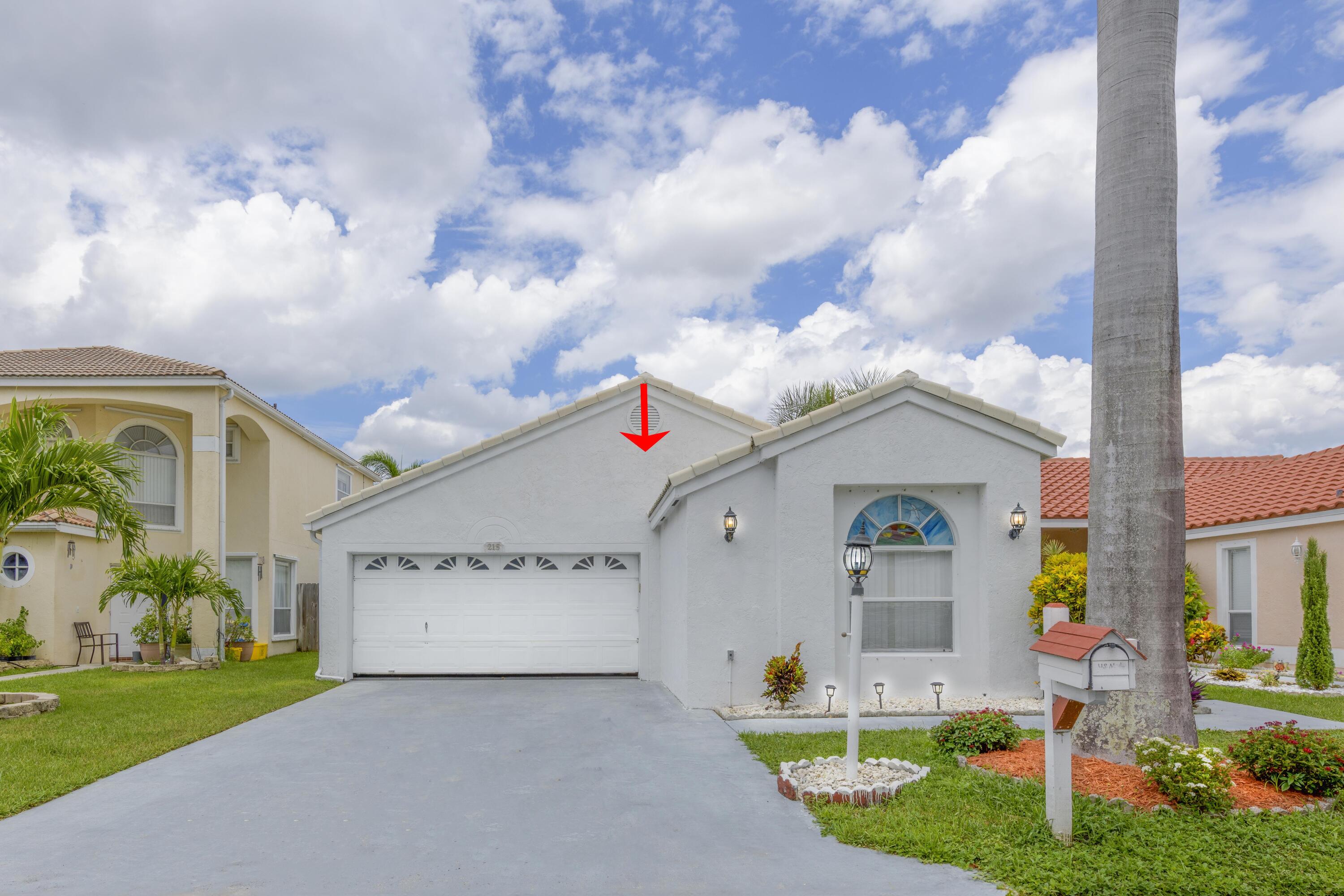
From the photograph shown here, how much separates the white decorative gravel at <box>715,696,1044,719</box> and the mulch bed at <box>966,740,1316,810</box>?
10.1 ft

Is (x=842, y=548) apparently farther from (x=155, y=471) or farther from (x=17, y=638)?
(x=155, y=471)

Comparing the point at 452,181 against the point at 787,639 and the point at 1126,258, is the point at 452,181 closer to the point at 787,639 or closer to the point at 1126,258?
the point at 787,639

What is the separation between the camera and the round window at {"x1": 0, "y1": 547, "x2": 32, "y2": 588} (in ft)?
57.3

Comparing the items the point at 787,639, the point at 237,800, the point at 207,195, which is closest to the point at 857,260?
the point at 787,639

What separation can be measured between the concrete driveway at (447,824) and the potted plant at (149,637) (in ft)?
31.0

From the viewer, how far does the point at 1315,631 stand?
518 inches

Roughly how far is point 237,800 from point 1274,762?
788 cm

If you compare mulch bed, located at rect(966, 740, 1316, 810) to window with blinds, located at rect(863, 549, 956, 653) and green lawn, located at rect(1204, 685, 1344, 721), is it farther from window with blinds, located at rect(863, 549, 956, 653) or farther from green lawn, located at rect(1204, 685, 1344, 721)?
green lawn, located at rect(1204, 685, 1344, 721)

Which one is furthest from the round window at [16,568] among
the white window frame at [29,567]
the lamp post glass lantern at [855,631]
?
the lamp post glass lantern at [855,631]

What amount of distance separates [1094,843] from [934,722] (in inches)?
179

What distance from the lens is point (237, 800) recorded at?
690 cm

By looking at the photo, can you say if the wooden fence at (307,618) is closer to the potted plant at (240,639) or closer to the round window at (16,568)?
the potted plant at (240,639)

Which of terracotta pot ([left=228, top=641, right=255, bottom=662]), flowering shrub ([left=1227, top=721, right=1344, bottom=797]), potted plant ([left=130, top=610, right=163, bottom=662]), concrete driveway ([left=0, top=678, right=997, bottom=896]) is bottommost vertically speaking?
terracotta pot ([left=228, top=641, right=255, bottom=662])

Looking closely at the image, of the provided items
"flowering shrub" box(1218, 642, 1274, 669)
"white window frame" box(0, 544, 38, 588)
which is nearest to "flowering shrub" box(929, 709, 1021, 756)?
"flowering shrub" box(1218, 642, 1274, 669)
